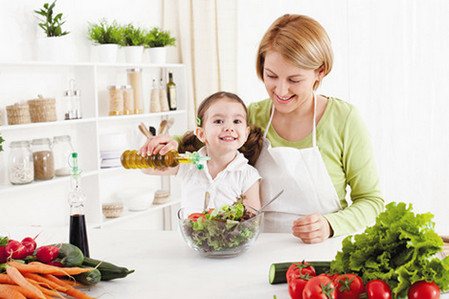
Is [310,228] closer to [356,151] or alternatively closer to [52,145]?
[356,151]

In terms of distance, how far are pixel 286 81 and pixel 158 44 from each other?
2.25 meters

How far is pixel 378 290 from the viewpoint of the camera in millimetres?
1217

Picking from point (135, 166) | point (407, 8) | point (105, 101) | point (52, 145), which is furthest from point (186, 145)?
point (407, 8)

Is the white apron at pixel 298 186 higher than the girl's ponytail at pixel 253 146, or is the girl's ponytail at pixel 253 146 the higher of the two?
the girl's ponytail at pixel 253 146

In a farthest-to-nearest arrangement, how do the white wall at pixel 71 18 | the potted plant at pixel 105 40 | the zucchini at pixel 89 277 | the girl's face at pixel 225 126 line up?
the potted plant at pixel 105 40 → the white wall at pixel 71 18 → the girl's face at pixel 225 126 → the zucchini at pixel 89 277

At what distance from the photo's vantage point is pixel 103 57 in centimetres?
379

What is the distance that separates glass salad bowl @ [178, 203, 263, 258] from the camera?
5.13 feet

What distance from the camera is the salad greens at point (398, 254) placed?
4.04 ft

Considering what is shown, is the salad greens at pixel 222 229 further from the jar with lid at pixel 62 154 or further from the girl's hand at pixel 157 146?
the jar with lid at pixel 62 154

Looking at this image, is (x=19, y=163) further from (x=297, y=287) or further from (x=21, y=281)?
(x=297, y=287)

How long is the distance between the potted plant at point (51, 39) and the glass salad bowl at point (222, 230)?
2148mm

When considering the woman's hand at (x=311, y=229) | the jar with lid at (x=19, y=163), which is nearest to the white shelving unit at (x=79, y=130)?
the jar with lid at (x=19, y=163)

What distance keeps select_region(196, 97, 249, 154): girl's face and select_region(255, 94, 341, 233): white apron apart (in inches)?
6.9

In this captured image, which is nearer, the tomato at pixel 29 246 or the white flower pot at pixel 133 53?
the tomato at pixel 29 246
